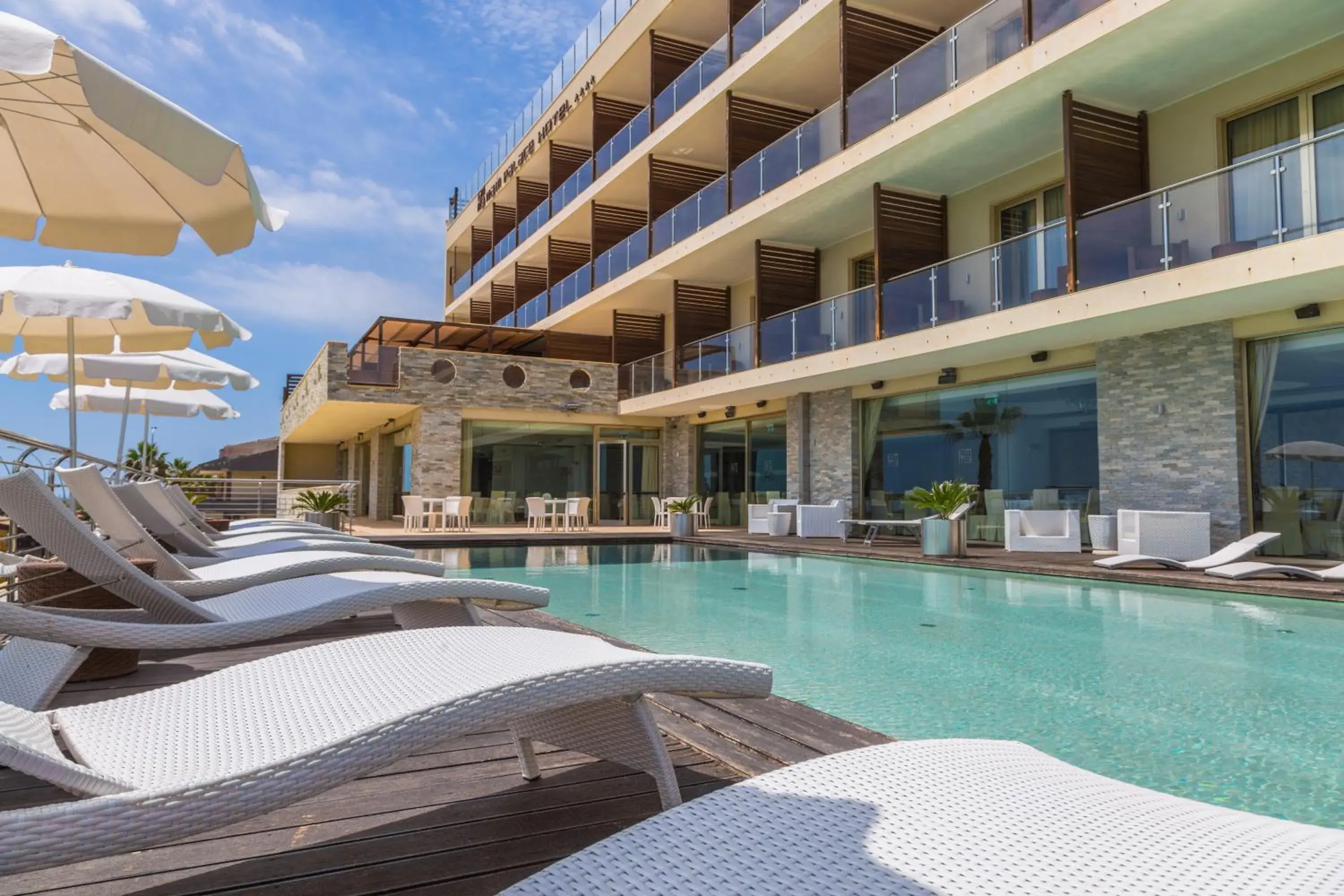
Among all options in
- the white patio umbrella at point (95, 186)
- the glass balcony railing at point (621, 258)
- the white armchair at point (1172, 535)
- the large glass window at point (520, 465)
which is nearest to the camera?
the white patio umbrella at point (95, 186)

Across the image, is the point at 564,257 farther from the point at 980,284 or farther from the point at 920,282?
the point at 980,284

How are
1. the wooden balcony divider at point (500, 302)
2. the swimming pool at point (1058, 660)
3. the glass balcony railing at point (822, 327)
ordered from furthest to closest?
the wooden balcony divider at point (500, 302) → the glass balcony railing at point (822, 327) → the swimming pool at point (1058, 660)

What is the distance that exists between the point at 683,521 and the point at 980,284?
7081 millimetres

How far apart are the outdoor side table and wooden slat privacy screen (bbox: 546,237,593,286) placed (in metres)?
16.5

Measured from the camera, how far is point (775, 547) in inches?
505

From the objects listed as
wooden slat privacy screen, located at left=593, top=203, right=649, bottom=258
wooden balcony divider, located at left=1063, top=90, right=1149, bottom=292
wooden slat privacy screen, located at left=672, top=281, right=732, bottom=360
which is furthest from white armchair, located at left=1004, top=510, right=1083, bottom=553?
wooden slat privacy screen, located at left=593, top=203, right=649, bottom=258

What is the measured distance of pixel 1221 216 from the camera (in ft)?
28.3

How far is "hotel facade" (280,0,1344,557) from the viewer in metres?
9.41

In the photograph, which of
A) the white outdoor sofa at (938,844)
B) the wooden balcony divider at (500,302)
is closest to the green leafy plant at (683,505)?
the wooden balcony divider at (500,302)

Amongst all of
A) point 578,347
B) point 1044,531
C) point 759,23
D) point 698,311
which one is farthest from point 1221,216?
point 578,347

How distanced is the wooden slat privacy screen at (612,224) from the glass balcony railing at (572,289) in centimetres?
58

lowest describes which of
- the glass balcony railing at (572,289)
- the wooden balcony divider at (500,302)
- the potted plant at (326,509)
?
the potted plant at (326,509)

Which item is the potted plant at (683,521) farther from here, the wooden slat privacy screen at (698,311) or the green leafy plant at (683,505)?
the wooden slat privacy screen at (698,311)

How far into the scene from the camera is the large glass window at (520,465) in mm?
20109
